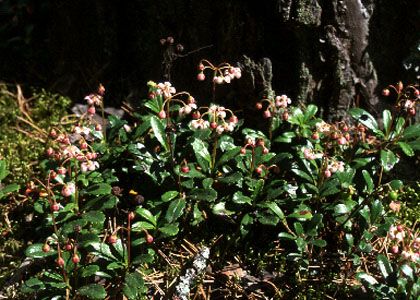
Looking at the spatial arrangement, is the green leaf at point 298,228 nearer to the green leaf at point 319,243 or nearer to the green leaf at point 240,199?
the green leaf at point 319,243

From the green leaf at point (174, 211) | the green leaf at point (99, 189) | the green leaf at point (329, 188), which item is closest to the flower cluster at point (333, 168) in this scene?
the green leaf at point (329, 188)

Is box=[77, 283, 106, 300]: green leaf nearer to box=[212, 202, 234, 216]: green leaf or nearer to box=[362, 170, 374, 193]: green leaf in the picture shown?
box=[212, 202, 234, 216]: green leaf

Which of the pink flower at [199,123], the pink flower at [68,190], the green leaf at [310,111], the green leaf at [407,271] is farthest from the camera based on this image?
the green leaf at [310,111]

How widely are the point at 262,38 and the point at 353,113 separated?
0.64 metres

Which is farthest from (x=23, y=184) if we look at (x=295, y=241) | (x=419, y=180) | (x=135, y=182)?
(x=419, y=180)

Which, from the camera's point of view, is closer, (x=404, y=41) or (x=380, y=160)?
(x=380, y=160)

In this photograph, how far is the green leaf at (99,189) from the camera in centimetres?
302

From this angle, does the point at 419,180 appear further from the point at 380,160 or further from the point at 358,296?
the point at 358,296

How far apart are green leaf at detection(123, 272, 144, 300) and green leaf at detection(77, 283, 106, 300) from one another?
102mm

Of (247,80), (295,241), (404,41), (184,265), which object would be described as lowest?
(184,265)

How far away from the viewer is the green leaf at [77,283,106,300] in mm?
2742

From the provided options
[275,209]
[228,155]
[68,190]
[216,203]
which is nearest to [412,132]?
[275,209]

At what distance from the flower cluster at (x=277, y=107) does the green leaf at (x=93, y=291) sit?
1.16 m

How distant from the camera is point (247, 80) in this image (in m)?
3.48
